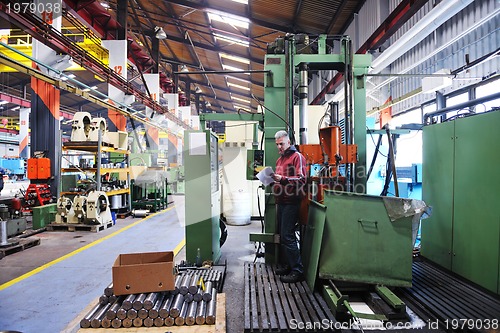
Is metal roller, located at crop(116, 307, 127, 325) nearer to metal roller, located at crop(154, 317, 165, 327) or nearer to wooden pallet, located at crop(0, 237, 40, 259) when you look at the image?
metal roller, located at crop(154, 317, 165, 327)

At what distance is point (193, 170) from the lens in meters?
3.68

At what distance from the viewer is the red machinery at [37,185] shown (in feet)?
20.4

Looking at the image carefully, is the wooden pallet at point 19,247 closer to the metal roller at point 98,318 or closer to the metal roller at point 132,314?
the metal roller at point 98,318

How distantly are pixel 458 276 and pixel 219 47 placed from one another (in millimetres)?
8671

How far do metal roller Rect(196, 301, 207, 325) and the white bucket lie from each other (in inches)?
166

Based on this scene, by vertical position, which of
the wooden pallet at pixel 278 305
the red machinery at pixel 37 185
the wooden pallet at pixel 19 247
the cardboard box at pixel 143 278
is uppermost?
the red machinery at pixel 37 185

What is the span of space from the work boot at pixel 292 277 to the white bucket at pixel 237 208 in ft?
11.8

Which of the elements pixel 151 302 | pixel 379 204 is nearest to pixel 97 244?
pixel 151 302

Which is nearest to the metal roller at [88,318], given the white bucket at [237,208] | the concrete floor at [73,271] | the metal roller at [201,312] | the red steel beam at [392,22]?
the concrete floor at [73,271]

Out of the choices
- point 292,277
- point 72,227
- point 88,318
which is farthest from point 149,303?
point 72,227

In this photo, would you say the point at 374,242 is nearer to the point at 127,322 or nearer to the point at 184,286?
the point at 184,286

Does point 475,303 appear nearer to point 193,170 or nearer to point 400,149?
point 193,170

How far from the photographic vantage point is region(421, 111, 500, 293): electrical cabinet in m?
2.54

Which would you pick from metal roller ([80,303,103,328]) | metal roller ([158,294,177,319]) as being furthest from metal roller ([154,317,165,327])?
metal roller ([80,303,103,328])
